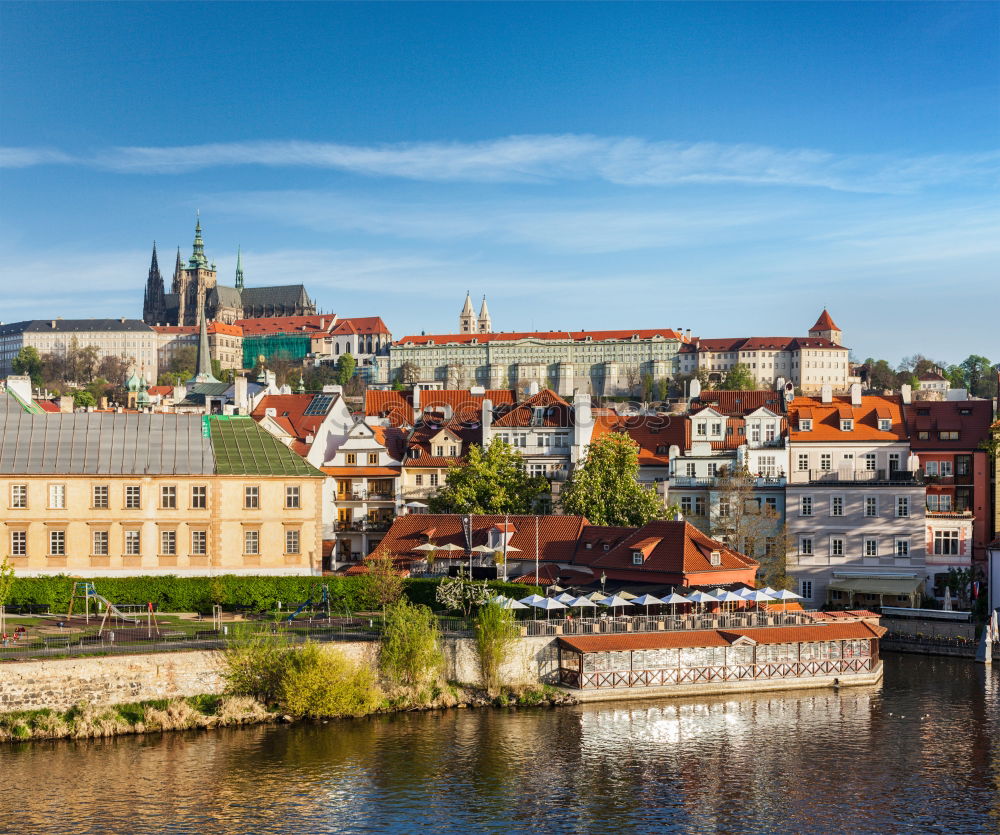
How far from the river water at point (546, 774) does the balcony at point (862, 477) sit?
24.7 meters

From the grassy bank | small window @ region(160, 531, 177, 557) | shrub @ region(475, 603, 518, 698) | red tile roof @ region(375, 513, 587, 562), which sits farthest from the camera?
red tile roof @ region(375, 513, 587, 562)

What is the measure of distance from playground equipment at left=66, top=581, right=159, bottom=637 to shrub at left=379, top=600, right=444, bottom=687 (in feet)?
32.7

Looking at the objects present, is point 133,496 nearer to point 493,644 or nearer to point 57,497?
point 57,497

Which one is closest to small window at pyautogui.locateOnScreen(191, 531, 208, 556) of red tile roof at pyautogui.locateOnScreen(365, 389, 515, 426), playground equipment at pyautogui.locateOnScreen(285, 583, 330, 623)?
playground equipment at pyautogui.locateOnScreen(285, 583, 330, 623)

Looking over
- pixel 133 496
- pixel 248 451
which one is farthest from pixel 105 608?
pixel 248 451

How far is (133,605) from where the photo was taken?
58469 mm

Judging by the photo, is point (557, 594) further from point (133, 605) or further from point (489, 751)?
point (133, 605)

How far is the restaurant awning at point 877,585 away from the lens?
7012 cm

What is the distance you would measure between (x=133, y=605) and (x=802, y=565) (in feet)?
126

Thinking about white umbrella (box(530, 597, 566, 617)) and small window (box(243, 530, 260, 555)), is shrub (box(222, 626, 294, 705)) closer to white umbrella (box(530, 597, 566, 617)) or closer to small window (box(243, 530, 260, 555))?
white umbrella (box(530, 597, 566, 617))

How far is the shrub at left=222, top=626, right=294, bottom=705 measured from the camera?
48.8m

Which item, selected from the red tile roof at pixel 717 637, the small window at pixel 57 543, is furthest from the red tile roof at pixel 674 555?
the small window at pixel 57 543

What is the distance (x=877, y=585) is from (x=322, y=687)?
35982 mm

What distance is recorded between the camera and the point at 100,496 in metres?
63.4
